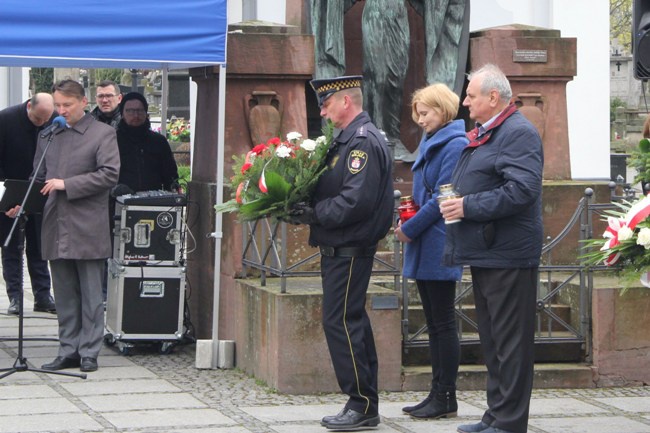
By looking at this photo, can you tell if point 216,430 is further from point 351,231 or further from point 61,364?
point 61,364

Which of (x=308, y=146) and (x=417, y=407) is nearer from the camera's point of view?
(x=308, y=146)

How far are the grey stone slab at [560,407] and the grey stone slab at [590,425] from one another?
0.18 meters

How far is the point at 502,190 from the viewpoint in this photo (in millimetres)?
6668

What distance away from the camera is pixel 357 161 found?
7.30m

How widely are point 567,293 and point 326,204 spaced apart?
277cm

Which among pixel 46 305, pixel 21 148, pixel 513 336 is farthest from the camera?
pixel 46 305

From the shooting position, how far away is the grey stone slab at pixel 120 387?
8.55 metres

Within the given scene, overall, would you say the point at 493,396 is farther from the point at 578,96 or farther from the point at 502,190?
the point at 578,96

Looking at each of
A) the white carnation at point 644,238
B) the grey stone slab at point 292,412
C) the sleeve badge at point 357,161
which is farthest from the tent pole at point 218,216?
the white carnation at point 644,238

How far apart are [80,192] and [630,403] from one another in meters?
3.87

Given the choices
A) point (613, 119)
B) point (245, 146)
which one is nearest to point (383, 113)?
point (245, 146)

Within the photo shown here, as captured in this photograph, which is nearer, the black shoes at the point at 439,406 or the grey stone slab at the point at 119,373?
the black shoes at the point at 439,406

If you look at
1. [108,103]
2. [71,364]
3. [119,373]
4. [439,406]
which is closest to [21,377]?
[71,364]

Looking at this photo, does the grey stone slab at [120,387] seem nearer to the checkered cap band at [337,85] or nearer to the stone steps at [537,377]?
the stone steps at [537,377]
